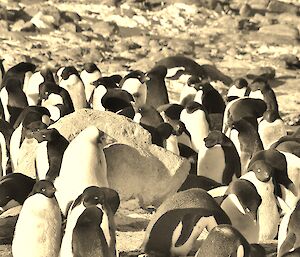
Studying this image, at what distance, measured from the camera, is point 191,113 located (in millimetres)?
11773

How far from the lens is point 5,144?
35.8ft

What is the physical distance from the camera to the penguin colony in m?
7.57

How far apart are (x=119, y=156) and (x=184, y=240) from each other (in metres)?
1.55

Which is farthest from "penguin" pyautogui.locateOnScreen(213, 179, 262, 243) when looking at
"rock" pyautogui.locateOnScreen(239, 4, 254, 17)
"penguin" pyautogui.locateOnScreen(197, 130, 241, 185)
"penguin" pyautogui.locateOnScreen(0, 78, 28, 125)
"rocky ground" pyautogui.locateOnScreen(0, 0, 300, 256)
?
"rock" pyautogui.locateOnScreen(239, 4, 254, 17)

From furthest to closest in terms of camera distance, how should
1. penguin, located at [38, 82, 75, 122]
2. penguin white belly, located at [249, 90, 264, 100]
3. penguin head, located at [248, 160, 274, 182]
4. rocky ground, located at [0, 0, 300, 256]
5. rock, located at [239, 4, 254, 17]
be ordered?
rock, located at [239, 4, 254, 17] < rocky ground, located at [0, 0, 300, 256] < penguin white belly, located at [249, 90, 264, 100] < penguin, located at [38, 82, 75, 122] < penguin head, located at [248, 160, 274, 182]

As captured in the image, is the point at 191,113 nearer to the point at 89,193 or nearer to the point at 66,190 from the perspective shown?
the point at 66,190

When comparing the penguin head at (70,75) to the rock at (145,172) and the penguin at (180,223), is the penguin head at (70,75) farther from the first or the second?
the penguin at (180,223)

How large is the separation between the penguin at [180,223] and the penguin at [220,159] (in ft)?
7.85

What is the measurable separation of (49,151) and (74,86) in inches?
164

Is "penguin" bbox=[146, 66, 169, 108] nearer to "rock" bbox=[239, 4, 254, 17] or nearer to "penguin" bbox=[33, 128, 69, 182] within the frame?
"penguin" bbox=[33, 128, 69, 182]

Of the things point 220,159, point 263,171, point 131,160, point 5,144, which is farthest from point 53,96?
point 263,171

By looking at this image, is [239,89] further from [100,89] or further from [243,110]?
[100,89]

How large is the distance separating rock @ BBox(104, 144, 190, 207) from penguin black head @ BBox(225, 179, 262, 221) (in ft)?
3.55

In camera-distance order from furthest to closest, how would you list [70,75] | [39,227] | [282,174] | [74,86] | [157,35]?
[157,35] < [70,75] < [74,86] < [282,174] < [39,227]
